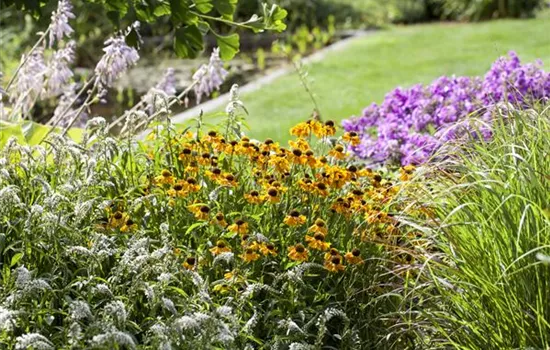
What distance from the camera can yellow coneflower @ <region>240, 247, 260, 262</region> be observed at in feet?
10.9

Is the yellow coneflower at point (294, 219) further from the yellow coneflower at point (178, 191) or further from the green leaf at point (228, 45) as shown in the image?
the green leaf at point (228, 45)

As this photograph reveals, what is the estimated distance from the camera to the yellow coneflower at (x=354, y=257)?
3.45 meters

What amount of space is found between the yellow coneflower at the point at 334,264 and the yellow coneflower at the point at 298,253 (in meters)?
0.08

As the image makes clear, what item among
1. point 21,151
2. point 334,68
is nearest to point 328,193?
point 21,151

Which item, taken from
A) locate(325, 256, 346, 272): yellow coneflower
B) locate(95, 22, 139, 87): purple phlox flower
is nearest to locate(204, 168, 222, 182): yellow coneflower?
locate(325, 256, 346, 272): yellow coneflower

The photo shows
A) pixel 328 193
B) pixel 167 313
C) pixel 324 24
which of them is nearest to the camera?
pixel 167 313

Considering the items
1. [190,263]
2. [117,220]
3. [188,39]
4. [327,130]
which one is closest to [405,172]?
[327,130]

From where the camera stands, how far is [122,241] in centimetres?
366

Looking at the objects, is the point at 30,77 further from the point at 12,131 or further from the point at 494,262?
the point at 494,262

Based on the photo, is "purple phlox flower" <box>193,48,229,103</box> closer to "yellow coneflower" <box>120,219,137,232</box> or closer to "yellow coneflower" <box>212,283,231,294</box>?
"yellow coneflower" <box>120,219,137,232</box>

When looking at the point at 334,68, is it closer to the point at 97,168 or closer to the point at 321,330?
the point at 97,168

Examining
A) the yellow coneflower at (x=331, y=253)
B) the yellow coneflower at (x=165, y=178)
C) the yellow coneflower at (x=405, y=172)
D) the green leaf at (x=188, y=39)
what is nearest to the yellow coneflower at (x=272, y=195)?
the yellow coneflower at (x=331, y=253)

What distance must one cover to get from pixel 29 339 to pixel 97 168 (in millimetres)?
1503

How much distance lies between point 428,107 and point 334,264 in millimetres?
2438
